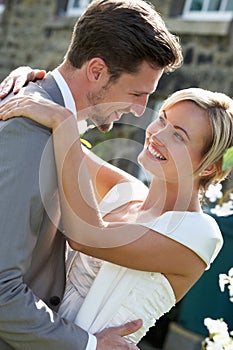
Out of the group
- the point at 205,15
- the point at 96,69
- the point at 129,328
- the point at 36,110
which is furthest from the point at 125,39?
the point at 205,15

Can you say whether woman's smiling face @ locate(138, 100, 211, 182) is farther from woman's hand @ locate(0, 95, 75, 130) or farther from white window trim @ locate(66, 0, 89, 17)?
white window trim @ locate(66, 0, 89, 17)

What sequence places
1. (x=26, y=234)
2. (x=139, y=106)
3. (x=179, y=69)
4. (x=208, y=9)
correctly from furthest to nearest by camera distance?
(x=208, y=9) → (x=179, y=69) → (x=139, y=106) → (x=26, y=234)

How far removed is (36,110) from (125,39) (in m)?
0.40

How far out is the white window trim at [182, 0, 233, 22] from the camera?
10586 millimetres

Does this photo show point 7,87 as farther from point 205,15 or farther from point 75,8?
point 75,8

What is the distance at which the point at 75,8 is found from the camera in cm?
1315

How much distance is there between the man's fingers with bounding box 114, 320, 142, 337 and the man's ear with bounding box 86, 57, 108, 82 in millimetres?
863

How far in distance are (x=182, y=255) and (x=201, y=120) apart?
497 millimetres

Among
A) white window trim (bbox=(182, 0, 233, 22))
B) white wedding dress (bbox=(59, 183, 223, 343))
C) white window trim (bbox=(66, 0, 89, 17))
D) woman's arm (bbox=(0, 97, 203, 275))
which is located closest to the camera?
woman's arm (bbox=(0, 97, 203, 275))

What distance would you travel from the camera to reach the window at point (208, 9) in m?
10.7

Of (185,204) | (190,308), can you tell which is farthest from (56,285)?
(190,308)

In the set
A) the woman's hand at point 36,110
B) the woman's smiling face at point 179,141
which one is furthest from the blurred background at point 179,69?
the woman's hand at point 36,110

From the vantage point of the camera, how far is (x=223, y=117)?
3168mm

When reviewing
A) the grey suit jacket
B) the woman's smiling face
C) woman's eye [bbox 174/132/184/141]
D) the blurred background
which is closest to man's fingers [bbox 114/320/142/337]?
the grey suit jacket
